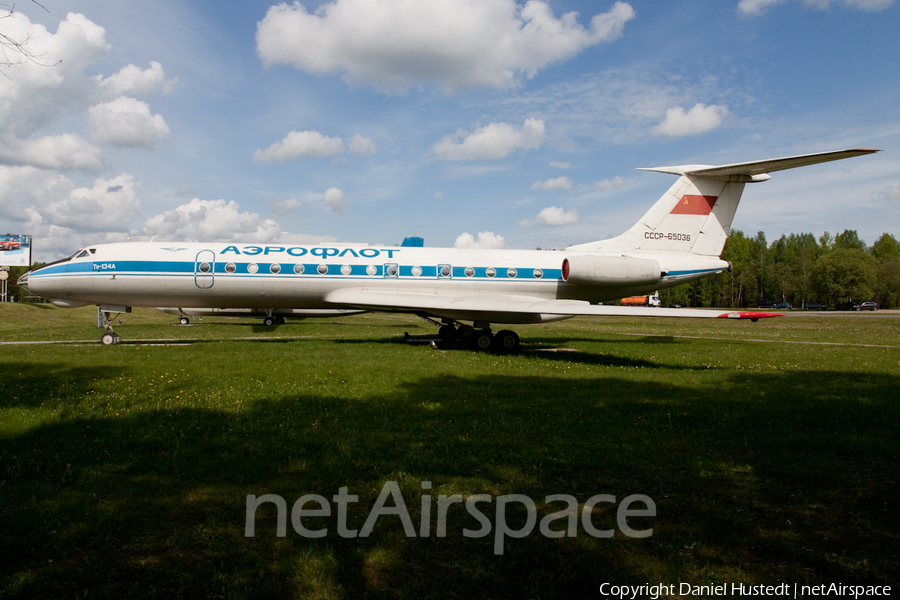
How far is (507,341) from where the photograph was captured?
54.6ft

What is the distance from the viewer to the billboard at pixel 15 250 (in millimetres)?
47375

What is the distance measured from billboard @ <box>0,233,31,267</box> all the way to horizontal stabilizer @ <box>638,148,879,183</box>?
55.2 meters

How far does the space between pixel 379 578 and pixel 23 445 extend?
4660 millimetres

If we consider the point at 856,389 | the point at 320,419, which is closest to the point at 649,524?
the point at 320,419

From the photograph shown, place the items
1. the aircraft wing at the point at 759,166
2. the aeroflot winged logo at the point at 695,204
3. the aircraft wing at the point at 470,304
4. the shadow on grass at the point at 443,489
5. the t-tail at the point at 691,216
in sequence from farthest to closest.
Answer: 1. the aeroflot winged logo at the point at 695,204
2. the t-tail at the point at 691,216
3. the aircraft wing at the point at 470,304
4. the aircraft wing at the point at 759,166
5. the shadow on grass at the point at 443,489

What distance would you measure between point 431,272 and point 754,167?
34.3 ft

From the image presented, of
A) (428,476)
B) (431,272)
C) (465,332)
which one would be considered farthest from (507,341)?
(428,476)

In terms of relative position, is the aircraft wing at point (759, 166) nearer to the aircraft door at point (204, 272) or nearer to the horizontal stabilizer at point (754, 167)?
the horizontal stabilizer at point (754, 167)

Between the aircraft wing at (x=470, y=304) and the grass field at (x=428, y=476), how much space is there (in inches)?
193

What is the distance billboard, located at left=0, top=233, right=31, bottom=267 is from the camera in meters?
47.4

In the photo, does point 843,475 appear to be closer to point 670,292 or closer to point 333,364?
point 333,364

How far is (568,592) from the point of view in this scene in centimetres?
318

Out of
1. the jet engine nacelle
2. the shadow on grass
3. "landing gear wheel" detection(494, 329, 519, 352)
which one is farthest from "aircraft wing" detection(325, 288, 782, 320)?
the shadow on grass

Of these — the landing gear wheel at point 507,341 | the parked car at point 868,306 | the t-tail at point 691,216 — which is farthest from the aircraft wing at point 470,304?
the parked car at point 868,306
